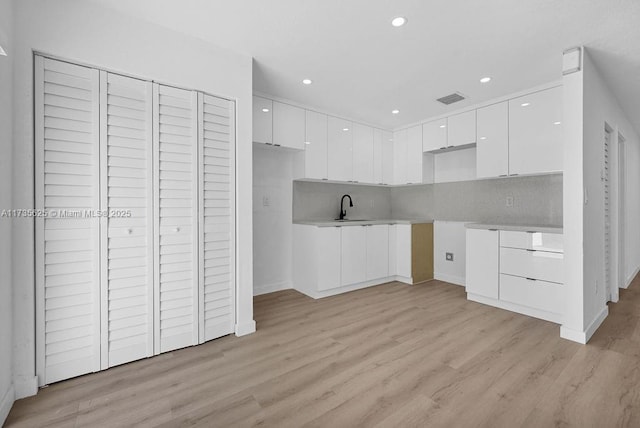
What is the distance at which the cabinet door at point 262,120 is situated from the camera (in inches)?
127

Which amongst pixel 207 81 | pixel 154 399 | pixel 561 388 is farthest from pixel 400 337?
pixel 207 81

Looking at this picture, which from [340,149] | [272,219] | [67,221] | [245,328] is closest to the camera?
[67,221]

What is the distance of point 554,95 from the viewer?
2.91 meters

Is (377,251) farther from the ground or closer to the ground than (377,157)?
closer to the ground

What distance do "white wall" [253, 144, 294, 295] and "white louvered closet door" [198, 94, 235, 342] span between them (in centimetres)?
121

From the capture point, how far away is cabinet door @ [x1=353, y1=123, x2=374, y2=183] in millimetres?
4137

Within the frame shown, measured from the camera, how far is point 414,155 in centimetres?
435

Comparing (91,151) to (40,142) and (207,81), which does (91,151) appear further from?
(207,81)

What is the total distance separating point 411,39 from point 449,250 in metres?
3.04

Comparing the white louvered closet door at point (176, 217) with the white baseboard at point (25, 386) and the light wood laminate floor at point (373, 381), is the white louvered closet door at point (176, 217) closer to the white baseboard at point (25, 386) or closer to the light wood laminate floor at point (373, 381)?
the light wood laminate floor at point (373, 381)

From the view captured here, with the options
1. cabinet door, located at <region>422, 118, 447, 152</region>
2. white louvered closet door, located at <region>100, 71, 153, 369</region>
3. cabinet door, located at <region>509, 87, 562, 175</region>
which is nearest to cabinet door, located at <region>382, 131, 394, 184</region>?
cabinet door, located at <region>422, 118, 447, 152</region>

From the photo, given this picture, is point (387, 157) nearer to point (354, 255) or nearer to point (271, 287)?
point (354, 255)

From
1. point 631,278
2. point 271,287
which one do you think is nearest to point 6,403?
point 271,287

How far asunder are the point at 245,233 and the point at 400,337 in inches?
63.4
